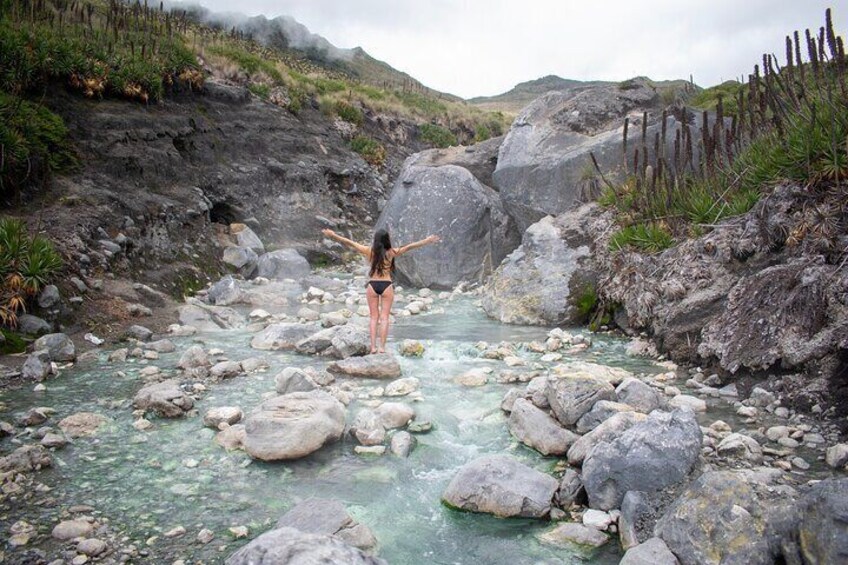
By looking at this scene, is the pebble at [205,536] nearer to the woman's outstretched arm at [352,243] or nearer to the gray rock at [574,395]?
the gray rock at [574,395]

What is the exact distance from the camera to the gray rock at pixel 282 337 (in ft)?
29.6

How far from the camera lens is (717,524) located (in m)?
3.59

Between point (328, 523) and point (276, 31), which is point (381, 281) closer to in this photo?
point (328, 523)

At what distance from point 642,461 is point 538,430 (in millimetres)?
1304

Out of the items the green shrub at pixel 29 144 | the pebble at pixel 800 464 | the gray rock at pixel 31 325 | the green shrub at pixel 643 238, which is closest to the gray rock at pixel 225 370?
the gray rock at pixel 31 325

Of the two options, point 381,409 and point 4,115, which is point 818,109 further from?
Result: point 4,115

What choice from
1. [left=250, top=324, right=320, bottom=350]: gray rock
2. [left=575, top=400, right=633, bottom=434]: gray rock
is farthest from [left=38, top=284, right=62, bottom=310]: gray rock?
[left=575, top=400, right=633, bottom=434]: gray rock

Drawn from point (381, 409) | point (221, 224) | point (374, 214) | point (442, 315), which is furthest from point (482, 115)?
point (381, 409)

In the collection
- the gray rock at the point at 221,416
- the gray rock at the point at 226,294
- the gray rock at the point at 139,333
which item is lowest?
the gray rock at the point at 221,416

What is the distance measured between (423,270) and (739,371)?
29.7 feet

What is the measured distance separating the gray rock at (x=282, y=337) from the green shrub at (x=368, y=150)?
52.5 feet

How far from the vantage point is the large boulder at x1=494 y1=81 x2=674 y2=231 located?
540 inches

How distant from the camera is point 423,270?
48.8ft

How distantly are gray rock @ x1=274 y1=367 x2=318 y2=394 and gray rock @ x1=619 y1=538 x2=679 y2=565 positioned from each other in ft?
13.4
